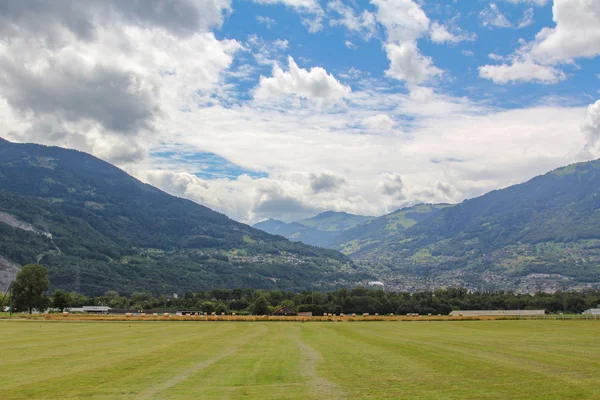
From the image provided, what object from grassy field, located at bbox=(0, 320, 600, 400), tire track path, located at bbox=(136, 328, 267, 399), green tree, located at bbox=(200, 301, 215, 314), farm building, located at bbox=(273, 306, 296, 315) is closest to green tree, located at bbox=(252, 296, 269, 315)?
farm building, located at bbox=(273, 306, 296, 315)

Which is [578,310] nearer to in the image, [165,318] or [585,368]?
[165,318]

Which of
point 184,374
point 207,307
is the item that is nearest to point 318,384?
point 184,374

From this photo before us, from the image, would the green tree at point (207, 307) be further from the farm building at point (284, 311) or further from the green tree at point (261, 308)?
the farm building at point (284, 311)

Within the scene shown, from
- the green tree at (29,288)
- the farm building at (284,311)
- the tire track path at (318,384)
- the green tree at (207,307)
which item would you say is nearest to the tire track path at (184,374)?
the tire track path at (318,384)

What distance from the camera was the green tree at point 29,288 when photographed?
5138 inches

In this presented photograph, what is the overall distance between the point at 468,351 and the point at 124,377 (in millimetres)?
21269

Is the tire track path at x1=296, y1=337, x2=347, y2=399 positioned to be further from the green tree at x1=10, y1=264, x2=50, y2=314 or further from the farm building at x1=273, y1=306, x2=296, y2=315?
the farm building at x1=273, y1=306, x2=296, y2=315

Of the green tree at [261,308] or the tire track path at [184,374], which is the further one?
the green tree at [261,308]

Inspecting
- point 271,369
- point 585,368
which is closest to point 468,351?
point 585,368

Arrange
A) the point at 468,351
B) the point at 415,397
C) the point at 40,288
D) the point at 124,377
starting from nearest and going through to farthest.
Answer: the point at 415,397 < the point at 124,377 < the point at 468,351 < the point at 40,288

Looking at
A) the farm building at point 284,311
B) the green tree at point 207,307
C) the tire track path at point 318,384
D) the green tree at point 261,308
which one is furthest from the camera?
the green tree at point 207,307

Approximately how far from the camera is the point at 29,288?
131 metres

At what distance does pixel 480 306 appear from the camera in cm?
17700

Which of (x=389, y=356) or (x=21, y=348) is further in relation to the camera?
(x=21, y=348)
